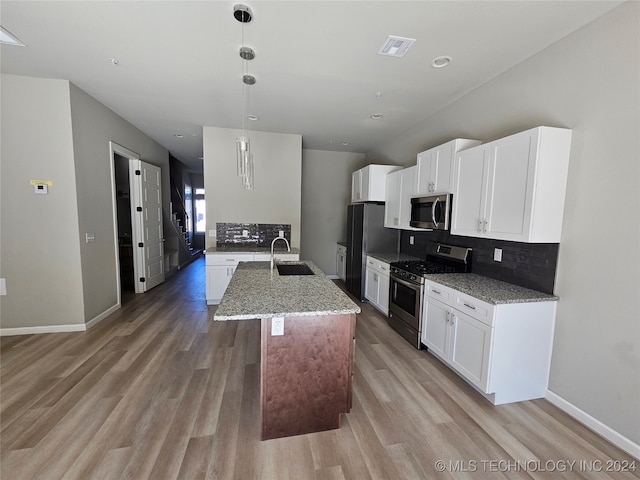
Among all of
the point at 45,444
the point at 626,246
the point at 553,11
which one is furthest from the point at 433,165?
the point at 45,444

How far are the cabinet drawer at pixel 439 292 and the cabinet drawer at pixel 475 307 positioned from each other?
0.07 meters

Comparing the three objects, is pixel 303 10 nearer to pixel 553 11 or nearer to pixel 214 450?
pixel 553 11

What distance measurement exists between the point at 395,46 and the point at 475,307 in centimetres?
230

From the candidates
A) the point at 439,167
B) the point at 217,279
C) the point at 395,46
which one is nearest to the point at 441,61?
the point at 395,46

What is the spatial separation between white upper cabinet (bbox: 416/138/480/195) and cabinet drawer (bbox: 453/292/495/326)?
120 centimetres

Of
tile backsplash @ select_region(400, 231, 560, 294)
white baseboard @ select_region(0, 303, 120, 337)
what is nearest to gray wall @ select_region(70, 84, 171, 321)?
white baseboard @ select_region(0, 303, 120, 337)

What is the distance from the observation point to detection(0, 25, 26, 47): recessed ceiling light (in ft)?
7.24

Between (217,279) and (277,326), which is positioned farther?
(217,279)

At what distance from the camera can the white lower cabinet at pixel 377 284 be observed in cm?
Answer: 392

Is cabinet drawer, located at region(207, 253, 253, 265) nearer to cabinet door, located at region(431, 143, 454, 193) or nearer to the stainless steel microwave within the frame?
the stainless steel microwave

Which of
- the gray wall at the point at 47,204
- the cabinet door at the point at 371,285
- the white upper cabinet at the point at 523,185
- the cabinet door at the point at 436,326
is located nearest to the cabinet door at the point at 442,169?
the white upper cabinet at the point at 523,185

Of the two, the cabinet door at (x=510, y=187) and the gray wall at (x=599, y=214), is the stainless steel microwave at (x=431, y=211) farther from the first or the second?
the gray wall at (x=599, y=214)

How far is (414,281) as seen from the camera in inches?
121

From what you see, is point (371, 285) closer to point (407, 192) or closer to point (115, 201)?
point (407, 192)
